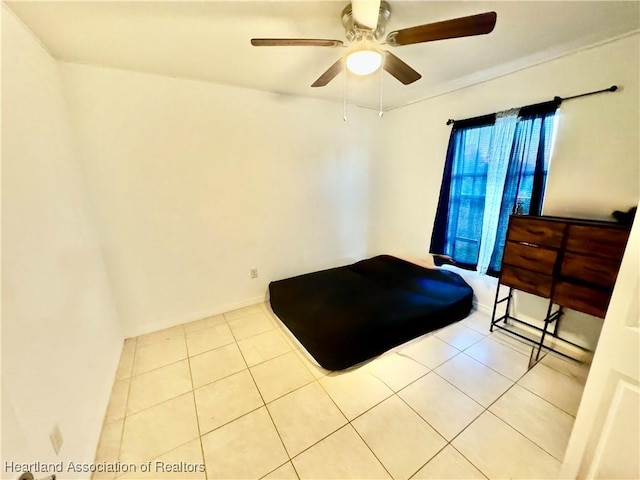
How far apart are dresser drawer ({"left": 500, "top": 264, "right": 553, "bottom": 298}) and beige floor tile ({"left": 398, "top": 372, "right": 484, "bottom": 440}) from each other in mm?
1015

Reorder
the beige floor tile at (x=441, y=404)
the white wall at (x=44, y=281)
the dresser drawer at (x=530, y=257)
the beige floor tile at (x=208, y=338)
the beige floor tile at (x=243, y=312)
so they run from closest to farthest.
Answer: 1. the white wall at (x=44, y=281)
2. the beige floor tile at (x=441, y=404)
3. the dresser drawer at (x=530, y=257)
4. the beige floor tile at (x=208, y=338)
5. the beige floor tile at (x=243, y=312)

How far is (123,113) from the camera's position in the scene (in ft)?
6.88

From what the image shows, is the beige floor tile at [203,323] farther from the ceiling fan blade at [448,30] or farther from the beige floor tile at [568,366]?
the beige floor tile at [568,366]

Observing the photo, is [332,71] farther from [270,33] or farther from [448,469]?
[448,469]

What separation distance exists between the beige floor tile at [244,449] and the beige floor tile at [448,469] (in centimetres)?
72

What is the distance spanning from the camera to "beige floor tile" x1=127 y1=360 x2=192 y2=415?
1691 mm

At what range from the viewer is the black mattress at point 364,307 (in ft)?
6.40

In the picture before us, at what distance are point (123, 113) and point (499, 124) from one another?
3298 mm

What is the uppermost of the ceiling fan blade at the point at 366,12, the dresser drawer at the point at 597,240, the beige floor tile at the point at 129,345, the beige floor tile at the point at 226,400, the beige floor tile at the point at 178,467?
the ceiling fan blade at the point at 366,12

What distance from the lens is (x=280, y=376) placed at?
6.20 ft

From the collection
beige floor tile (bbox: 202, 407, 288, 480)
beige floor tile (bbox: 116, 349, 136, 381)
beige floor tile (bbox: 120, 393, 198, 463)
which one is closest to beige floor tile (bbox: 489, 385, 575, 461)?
beige floor tile (bbox: 202, 407, 288, 480)

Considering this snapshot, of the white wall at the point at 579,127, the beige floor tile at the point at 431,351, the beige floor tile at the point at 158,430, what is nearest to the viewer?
the beige floor tile at the point at 158,430

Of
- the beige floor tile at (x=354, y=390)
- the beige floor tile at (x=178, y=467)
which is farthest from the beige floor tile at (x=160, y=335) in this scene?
the beige floor tile at (x=354, y=390)

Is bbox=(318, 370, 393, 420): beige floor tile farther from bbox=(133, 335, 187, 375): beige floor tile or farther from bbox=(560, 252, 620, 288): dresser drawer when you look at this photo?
bbox=(560, 252, 620, 288): dresser drawer
